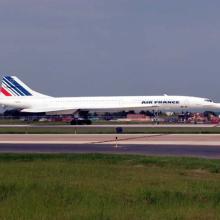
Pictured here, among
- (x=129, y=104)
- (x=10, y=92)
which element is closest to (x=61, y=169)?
(x=129, y=104)

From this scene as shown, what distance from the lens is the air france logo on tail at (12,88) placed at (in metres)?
95.3

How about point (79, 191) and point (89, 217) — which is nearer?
point (89, 217)

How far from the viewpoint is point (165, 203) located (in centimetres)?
1228

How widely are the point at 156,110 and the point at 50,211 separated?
7702cm

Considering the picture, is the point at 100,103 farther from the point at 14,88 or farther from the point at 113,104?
the point at 14,88

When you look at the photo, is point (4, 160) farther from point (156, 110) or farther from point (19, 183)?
point (156, 110)

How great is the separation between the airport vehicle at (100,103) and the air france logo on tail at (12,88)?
1525mm

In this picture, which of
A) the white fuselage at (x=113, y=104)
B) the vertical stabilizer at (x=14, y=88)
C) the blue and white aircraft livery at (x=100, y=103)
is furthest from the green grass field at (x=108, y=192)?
the vertical stabilizer at (x=14, y=88)

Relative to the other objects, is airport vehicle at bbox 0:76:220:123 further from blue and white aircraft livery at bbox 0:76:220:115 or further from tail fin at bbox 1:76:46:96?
tail fin at bbox 1:76:46:96

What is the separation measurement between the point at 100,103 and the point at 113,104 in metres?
1.86

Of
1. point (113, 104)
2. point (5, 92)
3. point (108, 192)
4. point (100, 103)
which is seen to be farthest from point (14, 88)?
point (108, 192)

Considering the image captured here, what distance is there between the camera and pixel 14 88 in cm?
9600

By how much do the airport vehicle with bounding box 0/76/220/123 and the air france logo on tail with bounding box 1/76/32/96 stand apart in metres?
1.52

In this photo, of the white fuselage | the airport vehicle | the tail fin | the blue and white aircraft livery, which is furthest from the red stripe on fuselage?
the white fuselage
